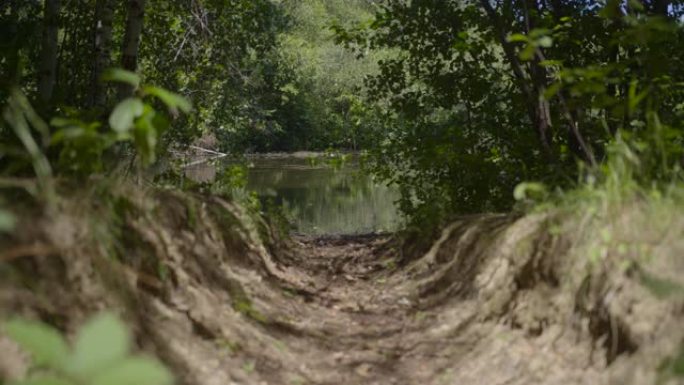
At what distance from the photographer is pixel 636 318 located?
7.49 ft

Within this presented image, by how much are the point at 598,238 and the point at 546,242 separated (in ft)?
1.82

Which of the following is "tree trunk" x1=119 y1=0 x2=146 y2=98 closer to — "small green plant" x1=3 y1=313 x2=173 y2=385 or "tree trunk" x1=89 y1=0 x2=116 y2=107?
"tree trunk" x1=89 y1=0 x2=116 y2=107

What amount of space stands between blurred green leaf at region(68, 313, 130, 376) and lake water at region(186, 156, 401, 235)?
26.3 feet

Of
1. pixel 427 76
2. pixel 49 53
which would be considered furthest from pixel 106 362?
pixel 427 76

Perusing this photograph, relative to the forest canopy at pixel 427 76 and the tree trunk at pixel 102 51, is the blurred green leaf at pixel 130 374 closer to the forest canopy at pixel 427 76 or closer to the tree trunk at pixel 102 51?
the forest canopy at pixel 427 76

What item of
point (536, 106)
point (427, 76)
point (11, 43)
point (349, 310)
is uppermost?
point (427, 76)

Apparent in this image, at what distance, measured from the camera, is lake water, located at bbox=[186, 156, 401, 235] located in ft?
46.6

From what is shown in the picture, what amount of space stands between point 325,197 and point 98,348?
21921 mm

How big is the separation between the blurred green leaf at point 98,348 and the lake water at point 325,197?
8.02 meters

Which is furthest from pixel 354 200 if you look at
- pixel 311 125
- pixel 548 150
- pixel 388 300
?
pixel 311 125

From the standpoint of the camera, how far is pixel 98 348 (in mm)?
Result: 971

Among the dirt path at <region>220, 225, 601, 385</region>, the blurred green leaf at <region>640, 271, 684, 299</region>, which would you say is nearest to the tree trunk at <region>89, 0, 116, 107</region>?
the dirt path at <region>220, 225, 601, 385</region>

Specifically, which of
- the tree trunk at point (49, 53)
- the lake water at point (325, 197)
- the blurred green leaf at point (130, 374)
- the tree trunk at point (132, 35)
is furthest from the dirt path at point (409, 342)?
the lake water at point (325, 197)

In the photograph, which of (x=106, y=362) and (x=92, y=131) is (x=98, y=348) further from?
(x=92, y=131)
